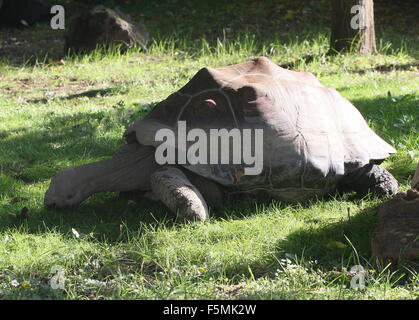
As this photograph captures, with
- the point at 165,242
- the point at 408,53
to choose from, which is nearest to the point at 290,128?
the point at 165,242

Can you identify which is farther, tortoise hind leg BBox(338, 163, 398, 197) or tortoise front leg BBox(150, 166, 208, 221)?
tortoise hind leg BBox(338, 163, 398, 197)

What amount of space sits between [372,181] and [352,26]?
4.36 metres

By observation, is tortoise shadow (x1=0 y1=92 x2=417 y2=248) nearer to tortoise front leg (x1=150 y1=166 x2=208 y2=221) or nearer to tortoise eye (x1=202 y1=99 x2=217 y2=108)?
tortoise front leg (x1=150 y1=166 x2=208 y2=221)

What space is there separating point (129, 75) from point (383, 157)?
4283 millimetres

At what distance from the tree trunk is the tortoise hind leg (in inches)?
166

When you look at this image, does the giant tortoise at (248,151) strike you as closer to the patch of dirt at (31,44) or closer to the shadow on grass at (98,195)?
the shadow on grass at (98,195)

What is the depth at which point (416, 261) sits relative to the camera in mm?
3756

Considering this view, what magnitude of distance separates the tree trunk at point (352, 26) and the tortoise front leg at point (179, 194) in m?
4.79

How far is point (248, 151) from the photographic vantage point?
461 centimetres

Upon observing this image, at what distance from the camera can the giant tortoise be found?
4625mm

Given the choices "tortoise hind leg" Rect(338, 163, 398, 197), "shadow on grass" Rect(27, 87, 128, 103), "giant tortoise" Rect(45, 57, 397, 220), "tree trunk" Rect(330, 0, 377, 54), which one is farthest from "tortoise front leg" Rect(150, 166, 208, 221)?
"tree trunk" Rect(330, 0, 377, 54)

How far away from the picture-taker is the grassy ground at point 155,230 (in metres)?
3.67

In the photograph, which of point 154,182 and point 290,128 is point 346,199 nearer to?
point 290,128

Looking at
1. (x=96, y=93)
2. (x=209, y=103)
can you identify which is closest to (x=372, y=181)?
(x=209, y=103)
